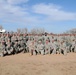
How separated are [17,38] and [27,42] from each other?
884 mm

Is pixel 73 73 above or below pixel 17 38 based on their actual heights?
below

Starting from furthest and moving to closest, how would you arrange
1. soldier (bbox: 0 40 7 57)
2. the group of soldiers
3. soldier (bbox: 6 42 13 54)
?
the group of soldiers, soldier (bbox: 6 42 13 54), soldier (bbox: 0 40 7 57)

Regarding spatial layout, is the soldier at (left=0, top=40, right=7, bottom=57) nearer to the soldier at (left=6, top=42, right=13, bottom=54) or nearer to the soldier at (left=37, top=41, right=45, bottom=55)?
the soldier at (left=6, top=42, right=13, bottom=54)

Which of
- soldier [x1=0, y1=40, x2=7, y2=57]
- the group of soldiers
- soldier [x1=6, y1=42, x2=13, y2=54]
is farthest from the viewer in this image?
the group of soldiers

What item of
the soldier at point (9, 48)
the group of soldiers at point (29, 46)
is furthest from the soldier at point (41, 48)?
the soldier at point (9, 48)

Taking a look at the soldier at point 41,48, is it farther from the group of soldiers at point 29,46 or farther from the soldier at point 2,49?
the soldier at point 2,49

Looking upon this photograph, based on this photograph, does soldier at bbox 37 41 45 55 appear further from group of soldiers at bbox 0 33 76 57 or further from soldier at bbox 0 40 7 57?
soldier at bbox 0 40 7 57

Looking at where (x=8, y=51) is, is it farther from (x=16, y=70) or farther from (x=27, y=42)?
(x=16, y=70)

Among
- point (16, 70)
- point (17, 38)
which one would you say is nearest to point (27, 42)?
point (17, 38)

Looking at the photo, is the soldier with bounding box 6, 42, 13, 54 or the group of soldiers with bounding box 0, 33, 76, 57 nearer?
the soldier with bounding box 6, 42, 13, 54

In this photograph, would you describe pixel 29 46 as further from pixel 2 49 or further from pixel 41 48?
pixel 2 49

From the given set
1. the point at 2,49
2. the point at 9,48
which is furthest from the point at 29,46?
the point at 2,49

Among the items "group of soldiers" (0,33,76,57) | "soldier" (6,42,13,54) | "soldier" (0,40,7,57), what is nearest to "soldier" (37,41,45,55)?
"group of soldiers" (0,33,76,57)

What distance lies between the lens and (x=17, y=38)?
17.0 m
